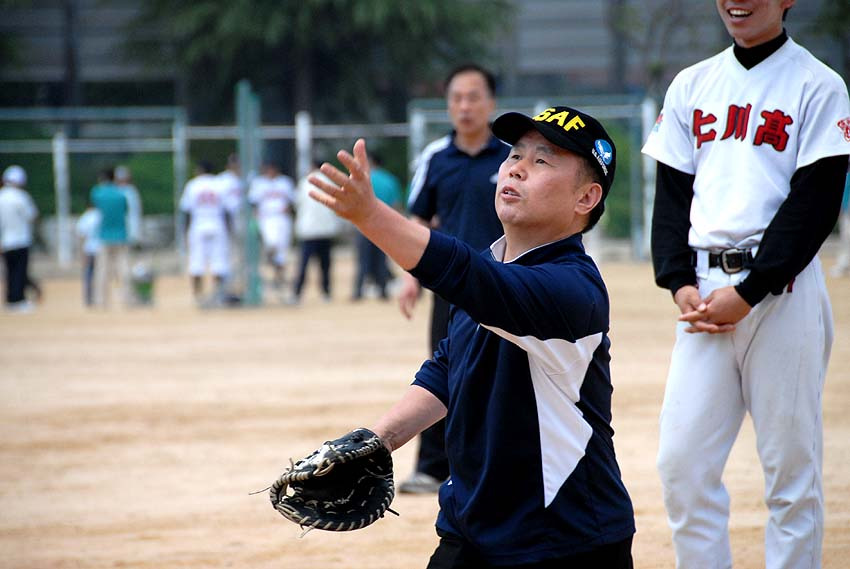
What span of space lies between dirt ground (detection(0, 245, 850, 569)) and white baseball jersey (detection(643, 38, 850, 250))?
1.50m

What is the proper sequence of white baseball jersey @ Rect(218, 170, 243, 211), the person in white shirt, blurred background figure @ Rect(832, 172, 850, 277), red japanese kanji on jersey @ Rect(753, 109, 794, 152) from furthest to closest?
the person in white shirt
white baseball jersey @ Rect(218, 170, 243, 211)
blurred background figure @ Rect(832, 172, 850, 277)
red japanese kanji on jersey @ Rect(753, 109, 794, 152)

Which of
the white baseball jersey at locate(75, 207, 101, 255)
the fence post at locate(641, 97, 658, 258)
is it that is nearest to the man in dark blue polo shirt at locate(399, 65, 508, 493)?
the white baseball jersey at locate(75, 207, 101, 255)

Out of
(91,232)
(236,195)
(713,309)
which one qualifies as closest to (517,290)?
(713,309)

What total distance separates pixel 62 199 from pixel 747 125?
2458cm

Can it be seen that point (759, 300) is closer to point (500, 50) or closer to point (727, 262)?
point (727, 262)

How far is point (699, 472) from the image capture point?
160 inches

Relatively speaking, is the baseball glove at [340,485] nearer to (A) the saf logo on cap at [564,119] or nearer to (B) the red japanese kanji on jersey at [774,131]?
(A) the saf logo on cap at [564,119]

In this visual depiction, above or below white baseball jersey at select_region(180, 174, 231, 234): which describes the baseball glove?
above

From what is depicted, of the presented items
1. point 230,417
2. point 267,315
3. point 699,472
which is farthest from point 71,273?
point 699,472

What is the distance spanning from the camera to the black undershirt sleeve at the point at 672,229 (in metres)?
4.22

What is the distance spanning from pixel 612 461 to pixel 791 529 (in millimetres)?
1175

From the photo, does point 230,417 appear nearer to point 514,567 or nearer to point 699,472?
point 699,472

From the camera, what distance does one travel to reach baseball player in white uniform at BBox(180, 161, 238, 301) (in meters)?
19.2

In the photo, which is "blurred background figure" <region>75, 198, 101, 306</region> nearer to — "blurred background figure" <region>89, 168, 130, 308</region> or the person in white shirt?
"blurred background figure" <region>89, 168, 130, 308</region>
